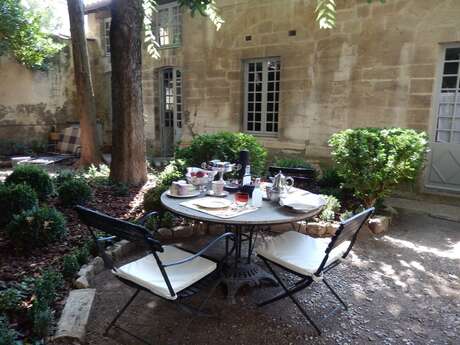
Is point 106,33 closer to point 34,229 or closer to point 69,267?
point 34,229

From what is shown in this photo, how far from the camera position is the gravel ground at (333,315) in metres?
2.33

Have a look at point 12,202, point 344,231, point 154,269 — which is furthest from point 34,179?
point 344,231

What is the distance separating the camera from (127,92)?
17.9ft

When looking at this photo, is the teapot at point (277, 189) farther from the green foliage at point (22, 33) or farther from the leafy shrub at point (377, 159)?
the green foliage at point (22, 33)

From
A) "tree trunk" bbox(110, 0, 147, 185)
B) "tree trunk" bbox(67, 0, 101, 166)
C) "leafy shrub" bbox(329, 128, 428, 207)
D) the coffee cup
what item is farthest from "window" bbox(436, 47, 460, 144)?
"tree trunk" bbox(67, 0, 101, 166)

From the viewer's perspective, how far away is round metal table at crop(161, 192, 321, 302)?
2.33m

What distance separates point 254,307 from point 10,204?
9.31 feet

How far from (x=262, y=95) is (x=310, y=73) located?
1321mm

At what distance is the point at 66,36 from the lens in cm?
1113

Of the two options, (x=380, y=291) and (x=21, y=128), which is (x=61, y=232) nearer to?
(x=380, y=291)

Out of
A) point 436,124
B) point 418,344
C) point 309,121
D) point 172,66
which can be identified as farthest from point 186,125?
point 418,344

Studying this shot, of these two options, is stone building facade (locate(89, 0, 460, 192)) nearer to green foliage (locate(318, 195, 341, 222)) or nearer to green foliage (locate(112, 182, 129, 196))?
green foliage (locate(318, 195, 341, 222))

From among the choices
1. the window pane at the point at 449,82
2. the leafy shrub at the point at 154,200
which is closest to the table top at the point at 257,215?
the leafy shrub at the point at 154,200

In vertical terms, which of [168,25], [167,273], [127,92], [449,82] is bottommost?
[167,273]
